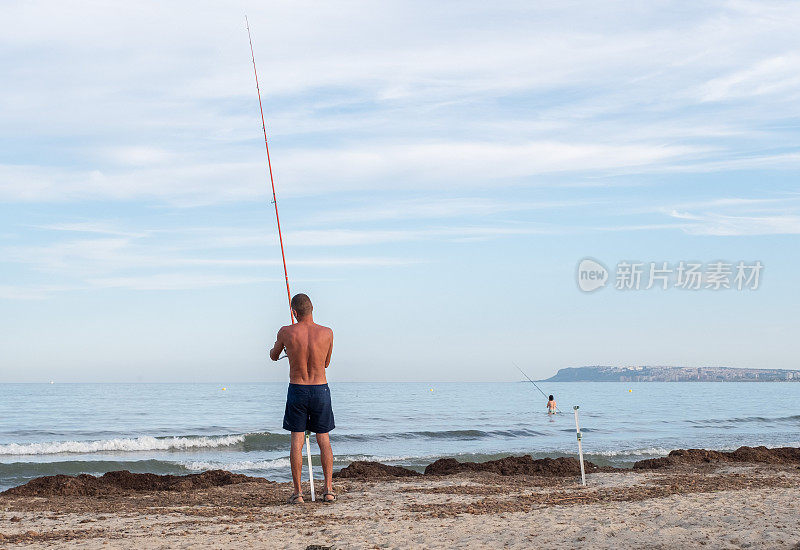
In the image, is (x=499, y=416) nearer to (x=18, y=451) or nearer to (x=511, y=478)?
(x=18, y=451)

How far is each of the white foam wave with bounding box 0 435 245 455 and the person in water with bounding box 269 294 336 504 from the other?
16.5 m

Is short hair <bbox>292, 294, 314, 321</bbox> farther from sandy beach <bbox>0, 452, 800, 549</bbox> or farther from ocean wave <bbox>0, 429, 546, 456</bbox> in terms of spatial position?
ocean wave <bbox>0, 429, 546, 456</bbox>

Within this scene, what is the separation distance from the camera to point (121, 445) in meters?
23.1

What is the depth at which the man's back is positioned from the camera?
7668 millimetres

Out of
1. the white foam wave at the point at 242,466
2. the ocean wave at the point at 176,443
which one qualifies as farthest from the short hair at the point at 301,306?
the ocean wave at the point at 176,443

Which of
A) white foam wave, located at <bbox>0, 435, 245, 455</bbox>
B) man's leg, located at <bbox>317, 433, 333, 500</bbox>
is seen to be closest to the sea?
white foam wave, located at <bbox>0, 435, 245, 455</bbox>

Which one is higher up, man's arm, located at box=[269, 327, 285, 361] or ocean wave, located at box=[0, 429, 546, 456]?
→ man's arm, located at box=[269, 327, 285, 361]

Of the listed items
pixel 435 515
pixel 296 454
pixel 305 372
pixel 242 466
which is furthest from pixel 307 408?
pixel 242 466

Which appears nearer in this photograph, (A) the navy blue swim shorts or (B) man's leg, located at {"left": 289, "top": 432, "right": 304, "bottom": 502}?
(A) the navy blue swim shorts

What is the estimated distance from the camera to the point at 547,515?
23.1 feet

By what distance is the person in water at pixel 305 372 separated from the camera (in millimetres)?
7672

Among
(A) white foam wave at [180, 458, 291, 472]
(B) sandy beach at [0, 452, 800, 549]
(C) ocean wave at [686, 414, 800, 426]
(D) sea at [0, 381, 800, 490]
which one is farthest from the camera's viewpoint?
(C) ocean wave at [686, 414, 800, 426]

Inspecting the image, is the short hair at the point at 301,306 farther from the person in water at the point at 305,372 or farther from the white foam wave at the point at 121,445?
the white foam wave at the point at 121,445

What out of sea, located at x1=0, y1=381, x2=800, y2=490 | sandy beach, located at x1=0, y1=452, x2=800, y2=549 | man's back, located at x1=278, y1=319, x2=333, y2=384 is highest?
man's back, located at x1=278, y1=319, x2=333, y2=384
